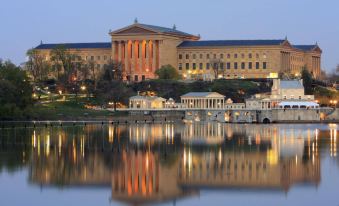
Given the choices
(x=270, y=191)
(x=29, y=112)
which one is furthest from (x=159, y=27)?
(x=270, y=191)

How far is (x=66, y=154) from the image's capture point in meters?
59.0

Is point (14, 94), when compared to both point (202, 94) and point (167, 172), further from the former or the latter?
point (167, 172)

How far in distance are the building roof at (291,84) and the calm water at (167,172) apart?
7330 centimetres

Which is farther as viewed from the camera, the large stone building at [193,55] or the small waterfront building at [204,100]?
the large stone building at [193,55]

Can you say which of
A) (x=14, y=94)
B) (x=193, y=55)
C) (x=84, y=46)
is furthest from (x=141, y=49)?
(x=14, y=94)

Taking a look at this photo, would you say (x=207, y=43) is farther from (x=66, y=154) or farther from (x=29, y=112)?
(x=66, y=154)

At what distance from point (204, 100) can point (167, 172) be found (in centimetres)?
9831

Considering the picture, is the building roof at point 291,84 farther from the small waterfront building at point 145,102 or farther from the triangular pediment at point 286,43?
the triangular pediment at point 286,43

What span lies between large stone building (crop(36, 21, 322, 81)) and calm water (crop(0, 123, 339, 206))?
10788 centimetres

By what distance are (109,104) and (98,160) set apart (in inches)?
3486

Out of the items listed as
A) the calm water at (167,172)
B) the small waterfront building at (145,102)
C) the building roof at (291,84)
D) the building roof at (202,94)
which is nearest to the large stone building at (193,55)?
the building roof at (202,94)

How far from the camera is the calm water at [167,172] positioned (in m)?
40.3

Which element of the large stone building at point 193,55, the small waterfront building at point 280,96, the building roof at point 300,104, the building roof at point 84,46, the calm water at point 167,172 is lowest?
the calm water at point 167,172

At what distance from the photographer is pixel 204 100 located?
14688cm
